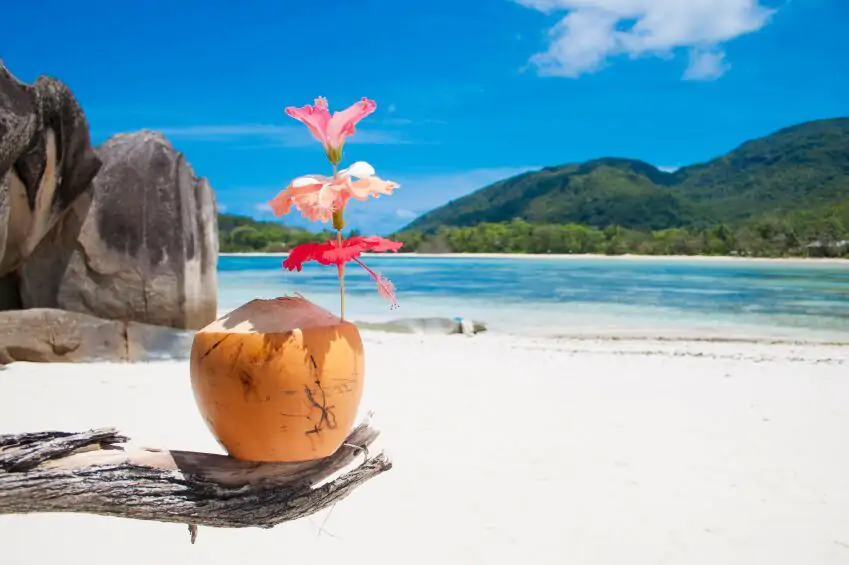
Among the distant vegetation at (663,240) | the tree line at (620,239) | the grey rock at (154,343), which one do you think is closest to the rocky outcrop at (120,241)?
the grey rock at (154,343)

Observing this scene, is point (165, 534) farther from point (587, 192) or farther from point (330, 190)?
point (587, 192)

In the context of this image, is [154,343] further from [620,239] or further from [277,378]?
[620,239]

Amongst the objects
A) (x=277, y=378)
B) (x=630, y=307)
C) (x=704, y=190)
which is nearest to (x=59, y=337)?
(x=277, y=378)

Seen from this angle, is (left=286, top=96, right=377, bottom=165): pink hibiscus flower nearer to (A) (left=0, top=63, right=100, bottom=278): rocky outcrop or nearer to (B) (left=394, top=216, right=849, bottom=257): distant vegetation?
(A) (left=0, top=63, right=100, bottom=278): rocky outcrop

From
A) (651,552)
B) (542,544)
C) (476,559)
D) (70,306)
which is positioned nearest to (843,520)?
(651,552)

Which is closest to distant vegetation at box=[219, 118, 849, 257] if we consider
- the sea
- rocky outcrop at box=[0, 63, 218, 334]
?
the sea
